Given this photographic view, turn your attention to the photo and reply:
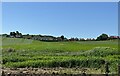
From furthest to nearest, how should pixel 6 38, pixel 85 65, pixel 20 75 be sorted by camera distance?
1. pixel 6 38
2. pixel 85 65
3. pixel 20 75

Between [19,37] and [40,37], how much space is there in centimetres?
275

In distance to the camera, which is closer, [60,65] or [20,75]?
[20,75]

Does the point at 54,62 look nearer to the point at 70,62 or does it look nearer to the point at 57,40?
the point at 70,62

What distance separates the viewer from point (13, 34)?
40469 millimetres

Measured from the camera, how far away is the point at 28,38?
142ft

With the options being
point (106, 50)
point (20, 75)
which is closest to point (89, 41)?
point (106, 50)

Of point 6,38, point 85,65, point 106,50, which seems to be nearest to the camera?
point 85,65

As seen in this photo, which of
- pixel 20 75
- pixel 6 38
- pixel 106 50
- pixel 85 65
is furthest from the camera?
pixel 6 38

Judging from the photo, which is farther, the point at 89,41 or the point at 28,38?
the point at 28,38

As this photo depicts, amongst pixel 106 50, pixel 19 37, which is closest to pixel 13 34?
pixel 19 37

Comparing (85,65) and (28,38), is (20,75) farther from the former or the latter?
(28,38)

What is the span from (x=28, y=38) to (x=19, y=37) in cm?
232

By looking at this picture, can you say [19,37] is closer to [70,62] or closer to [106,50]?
[106,50]

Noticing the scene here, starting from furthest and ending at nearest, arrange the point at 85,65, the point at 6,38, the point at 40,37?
the point at 40,37 → the point at 6,38 → the point at 85,65
